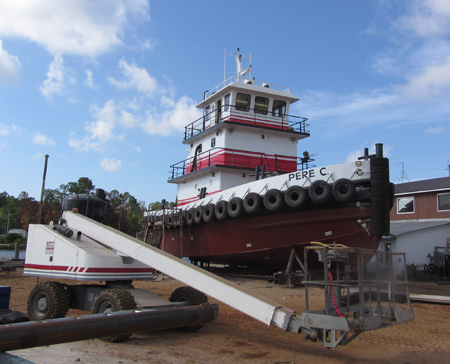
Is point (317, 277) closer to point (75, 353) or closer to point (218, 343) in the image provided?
point (218, 343)

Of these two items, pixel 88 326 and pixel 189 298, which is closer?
pixel 88 326

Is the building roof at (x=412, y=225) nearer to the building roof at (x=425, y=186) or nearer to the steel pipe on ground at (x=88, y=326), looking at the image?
the building roof at (x=425, y=186)

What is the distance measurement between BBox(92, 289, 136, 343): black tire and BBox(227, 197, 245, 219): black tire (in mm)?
6357

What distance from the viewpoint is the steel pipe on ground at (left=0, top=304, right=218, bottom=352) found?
2.80 metres

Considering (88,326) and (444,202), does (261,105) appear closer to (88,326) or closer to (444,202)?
(444,202)

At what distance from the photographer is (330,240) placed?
32.0 ft

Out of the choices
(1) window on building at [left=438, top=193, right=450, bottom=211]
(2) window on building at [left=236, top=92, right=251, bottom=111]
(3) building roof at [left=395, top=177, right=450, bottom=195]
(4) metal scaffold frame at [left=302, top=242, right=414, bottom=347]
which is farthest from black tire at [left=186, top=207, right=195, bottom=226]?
(1) window on building at [left=438, top=193, right=450, bottom=211]

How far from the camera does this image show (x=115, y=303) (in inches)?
186

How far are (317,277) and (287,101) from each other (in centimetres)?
750

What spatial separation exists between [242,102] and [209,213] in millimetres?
5105

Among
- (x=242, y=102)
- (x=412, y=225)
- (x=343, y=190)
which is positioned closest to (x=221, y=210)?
(x=343, y=190)

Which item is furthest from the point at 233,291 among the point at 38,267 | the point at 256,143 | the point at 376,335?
the point at 256,143

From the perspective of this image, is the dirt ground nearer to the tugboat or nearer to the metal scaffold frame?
the metal scaffold frame

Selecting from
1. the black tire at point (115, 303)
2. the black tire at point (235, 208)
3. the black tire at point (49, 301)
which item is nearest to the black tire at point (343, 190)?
the black tire at point (235, 208)
